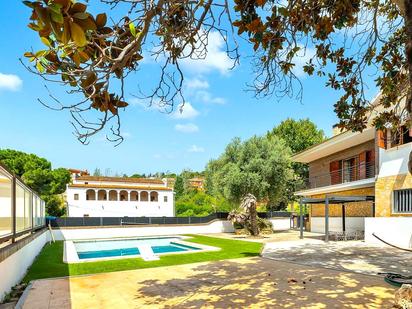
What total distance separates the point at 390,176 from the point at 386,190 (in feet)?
2.53

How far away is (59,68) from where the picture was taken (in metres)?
3.77

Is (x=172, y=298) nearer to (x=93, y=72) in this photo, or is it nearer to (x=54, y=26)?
(x=93, y=72)

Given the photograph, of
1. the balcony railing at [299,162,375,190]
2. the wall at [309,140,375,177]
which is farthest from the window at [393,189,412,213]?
the wall at [309,140,375,177]

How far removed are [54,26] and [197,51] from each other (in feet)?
12.6

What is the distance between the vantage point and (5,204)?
22.9 ft

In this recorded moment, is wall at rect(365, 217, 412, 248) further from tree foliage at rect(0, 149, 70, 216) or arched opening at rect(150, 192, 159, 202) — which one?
arched opening at rect(150, 192, 159, 202)

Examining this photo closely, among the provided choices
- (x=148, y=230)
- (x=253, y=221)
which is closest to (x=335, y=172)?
(x=253, y=221)

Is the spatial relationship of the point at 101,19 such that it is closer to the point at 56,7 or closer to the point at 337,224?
the point at 56,7

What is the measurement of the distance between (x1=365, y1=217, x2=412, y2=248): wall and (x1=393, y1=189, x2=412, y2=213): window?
0.93 meters

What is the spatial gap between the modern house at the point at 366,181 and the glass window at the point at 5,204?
10.5 meters

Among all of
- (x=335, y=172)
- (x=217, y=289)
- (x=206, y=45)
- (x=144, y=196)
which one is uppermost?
(x=206, y=45)

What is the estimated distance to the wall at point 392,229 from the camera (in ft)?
53.7

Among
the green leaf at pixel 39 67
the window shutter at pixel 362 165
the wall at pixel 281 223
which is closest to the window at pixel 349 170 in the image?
the window shutter at pixel 362 165

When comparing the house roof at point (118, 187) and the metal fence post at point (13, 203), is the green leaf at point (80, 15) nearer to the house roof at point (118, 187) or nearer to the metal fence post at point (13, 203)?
the metal fence post at point (13, 203)
